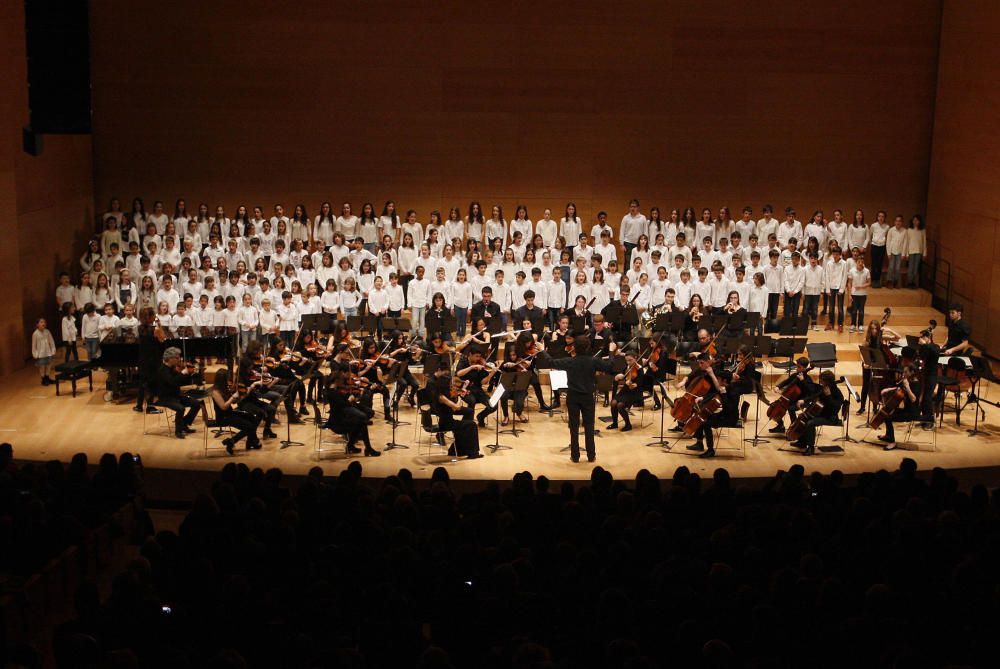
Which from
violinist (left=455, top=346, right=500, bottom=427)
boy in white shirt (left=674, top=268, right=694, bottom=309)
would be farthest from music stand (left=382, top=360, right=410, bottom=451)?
boy in white shirt (left=674, top=268, right=694, bottom=309)

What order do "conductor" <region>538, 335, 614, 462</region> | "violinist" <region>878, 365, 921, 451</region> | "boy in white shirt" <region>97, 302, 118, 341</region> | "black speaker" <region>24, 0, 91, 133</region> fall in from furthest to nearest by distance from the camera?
"boy in white shirt" <region>97, 302, 118, 341</region>
"violinist" <region>878, 365, 921, 451</region>
"black speaker" <region>24, 0, 91, 133</region>
"conductor" <region>538, 335, 614, 462</region>

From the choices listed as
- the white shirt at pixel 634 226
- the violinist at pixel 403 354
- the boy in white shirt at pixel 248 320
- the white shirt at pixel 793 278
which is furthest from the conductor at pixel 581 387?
the white shirt at pixel 634 226

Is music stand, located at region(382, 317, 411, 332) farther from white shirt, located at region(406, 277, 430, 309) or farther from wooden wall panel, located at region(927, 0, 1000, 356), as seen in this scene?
wooden wall panel, located at region(927, 0, 1000, 356)

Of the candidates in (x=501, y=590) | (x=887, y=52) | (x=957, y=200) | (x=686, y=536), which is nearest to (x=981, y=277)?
(x=957, y=200)

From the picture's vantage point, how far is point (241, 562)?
693 cm

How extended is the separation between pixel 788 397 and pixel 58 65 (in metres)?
8.78

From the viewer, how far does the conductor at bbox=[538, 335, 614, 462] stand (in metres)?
11.2

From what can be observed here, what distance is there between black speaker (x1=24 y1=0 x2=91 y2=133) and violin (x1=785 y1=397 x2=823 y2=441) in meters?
8.46

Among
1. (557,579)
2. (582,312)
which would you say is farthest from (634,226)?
(557,579)

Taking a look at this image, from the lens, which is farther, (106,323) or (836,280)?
(836,280)

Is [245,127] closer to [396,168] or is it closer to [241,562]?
[396,168]

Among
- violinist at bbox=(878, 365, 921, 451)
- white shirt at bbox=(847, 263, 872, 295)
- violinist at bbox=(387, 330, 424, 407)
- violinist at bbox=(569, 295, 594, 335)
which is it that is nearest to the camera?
violinist at bbox=(878, 365, 921, 451)

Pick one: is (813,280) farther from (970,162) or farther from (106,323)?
(106,323)

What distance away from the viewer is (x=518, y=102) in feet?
62.2
